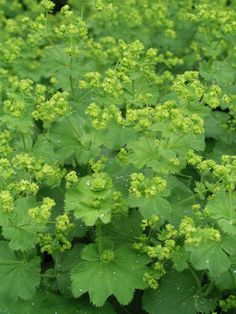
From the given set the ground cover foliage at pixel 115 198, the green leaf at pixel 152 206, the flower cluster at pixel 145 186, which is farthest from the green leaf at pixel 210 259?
the flower cluster at pixel 145 186

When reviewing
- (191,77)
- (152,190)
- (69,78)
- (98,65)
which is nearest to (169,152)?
(152,190)

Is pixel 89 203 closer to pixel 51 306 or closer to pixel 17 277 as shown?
pixel 17 277

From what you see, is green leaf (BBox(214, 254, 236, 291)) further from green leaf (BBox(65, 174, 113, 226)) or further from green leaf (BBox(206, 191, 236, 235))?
green leaf (BBox(65, 174, 113, 226))

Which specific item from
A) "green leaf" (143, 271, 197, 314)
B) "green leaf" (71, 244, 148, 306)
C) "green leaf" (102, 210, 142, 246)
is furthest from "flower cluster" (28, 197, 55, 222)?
"green leaf" (143, 271, 197, 314)

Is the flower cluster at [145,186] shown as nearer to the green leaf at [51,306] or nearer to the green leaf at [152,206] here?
the green leaf at [152,206]

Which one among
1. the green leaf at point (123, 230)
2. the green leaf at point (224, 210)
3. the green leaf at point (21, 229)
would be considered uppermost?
the green leaf at point (224, 210)

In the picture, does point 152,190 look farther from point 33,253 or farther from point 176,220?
point 33,253

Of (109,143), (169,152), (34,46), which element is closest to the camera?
(169,152)
